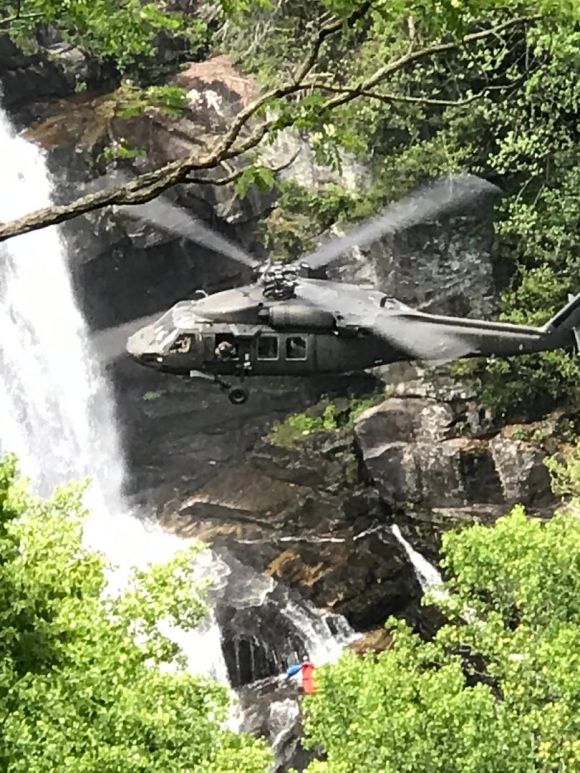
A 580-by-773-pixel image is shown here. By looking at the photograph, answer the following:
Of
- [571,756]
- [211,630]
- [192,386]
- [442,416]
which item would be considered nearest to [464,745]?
[571,756]

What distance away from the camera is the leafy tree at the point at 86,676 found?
3090 millimetres

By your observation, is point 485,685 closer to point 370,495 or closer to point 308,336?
point 308,336

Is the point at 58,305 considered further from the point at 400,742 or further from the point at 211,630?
the point at 400,742

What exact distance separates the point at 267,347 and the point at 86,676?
3.25 metres

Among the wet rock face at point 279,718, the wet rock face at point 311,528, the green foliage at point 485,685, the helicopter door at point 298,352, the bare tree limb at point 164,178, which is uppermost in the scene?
the bare tree limb at point 164,178

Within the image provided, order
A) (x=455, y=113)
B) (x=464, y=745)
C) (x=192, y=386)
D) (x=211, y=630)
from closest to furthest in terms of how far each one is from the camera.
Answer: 1. (x=464, y=745)
2. (x=211, y=630)
3. (x=455, y=113)
4. (x=192, y=386)

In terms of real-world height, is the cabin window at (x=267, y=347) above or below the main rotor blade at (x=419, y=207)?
below

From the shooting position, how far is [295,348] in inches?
245

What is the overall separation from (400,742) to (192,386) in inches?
180

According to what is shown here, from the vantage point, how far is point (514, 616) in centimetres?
535

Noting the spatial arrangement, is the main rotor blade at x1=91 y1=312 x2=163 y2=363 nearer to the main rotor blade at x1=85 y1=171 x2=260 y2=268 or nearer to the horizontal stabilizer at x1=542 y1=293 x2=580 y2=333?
the main rotor blade at x1=85 y1=171 x2=260 y2=268

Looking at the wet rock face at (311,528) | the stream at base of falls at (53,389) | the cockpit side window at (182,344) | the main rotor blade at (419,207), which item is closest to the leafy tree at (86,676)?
the cockpit side window at (182,344)

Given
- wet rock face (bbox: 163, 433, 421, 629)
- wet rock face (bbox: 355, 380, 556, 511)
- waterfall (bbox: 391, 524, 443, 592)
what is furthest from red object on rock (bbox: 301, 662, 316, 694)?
wet rock face (bbox: 355, 380, 556, 511)

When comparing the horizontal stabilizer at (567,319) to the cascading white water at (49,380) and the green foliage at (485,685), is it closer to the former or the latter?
the green foliage at (485,685)
